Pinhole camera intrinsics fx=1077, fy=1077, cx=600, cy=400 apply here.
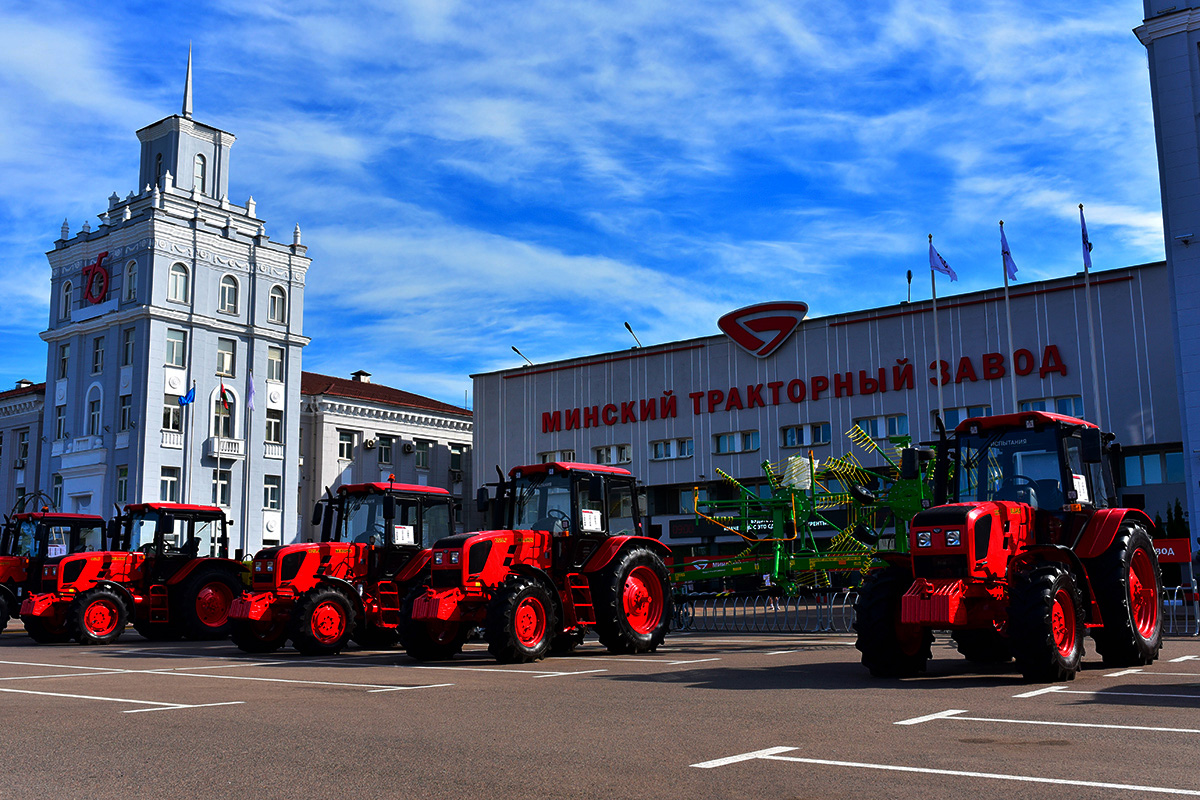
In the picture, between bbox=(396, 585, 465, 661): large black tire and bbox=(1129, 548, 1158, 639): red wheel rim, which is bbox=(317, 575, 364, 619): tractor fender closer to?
bbox=(396, 585, 465, 661): large black tire

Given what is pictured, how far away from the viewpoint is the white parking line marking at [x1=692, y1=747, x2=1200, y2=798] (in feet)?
17.3

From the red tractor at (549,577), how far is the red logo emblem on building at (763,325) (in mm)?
30636

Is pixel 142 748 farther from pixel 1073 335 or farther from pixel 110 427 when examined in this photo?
pixel 110 427

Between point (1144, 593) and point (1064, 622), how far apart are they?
103 inches

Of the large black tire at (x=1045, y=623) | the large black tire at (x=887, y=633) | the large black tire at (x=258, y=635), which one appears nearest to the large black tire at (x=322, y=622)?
the large black tire at (x=258, y=635)

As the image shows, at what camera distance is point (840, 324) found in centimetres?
4403

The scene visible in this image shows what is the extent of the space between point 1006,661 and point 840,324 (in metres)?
32.7

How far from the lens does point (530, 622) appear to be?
13.4m

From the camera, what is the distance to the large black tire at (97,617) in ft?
62.1

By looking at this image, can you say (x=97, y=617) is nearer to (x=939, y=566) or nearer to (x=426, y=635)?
(x=426, y=635)

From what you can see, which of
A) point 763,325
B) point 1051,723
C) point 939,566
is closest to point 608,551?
point 939,566

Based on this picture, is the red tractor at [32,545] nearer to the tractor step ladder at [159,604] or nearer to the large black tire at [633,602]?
the tractor step ladder at [159,604]

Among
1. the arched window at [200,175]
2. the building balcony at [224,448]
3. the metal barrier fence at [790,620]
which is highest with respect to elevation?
the arched window at [200,175]

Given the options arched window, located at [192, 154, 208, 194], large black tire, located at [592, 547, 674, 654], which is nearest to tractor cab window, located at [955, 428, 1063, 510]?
large black tire, located at [592, 547, 674, 654]
